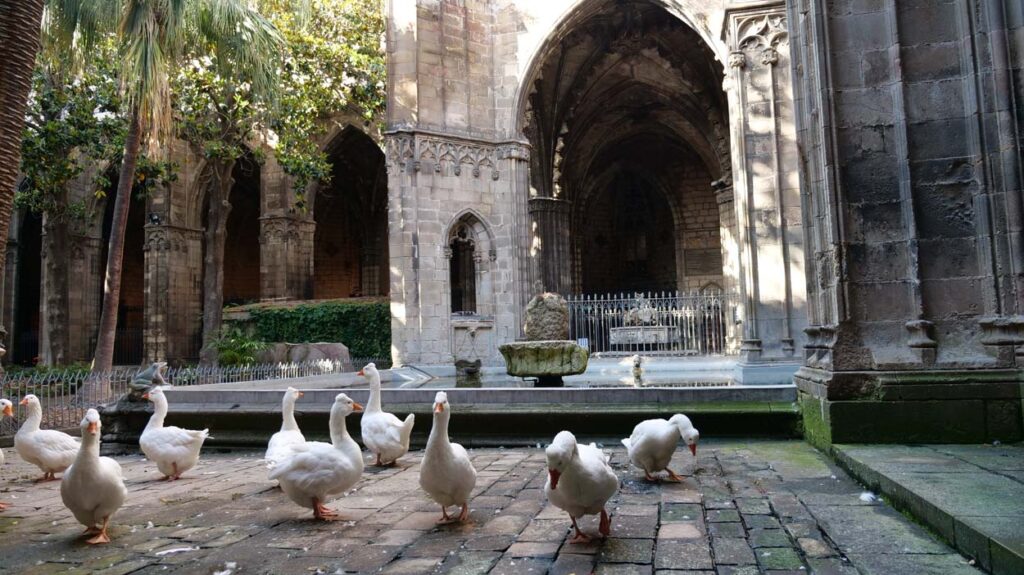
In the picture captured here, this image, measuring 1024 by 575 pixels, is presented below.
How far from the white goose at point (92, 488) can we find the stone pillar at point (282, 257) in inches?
739

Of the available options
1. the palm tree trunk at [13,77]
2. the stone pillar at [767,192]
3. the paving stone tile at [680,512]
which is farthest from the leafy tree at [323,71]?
the paving stone tile at [680,512]

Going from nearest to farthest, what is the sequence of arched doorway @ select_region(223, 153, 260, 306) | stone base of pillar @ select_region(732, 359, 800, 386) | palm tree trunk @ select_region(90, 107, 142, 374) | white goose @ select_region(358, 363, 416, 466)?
white goose @ select_region(358, 363, 416, 466)
stone base of pillar @ select_region(732, 359, 800, 386)
palm tree trunk @ select_region(90, 107, 142, 374)
arched doorway @ select_region(223, 153, 260, 306)

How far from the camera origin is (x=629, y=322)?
17.8m

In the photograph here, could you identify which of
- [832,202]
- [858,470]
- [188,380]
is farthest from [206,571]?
[188,380]

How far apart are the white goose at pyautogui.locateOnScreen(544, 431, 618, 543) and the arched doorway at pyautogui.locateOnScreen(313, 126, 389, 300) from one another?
71.2 ft

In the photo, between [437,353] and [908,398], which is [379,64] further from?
[908,398]

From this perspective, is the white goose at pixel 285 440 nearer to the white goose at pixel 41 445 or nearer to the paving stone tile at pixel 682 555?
the white goose at pixel 41 445

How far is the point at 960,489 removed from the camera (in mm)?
3381

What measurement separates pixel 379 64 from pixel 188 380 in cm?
878

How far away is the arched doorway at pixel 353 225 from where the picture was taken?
89.2 feet

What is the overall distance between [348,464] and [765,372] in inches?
316

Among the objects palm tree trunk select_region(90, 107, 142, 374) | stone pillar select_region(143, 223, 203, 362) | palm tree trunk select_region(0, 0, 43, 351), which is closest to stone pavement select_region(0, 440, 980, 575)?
palm tree trunk select_region(0, 0, 43, 351)

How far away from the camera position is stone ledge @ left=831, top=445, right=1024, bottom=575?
268 centimetres

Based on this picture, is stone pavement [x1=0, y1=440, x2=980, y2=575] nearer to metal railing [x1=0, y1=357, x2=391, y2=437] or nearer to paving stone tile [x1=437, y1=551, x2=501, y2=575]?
paving stone tile [x1=437, y1=551, x2=501, y2=575]
